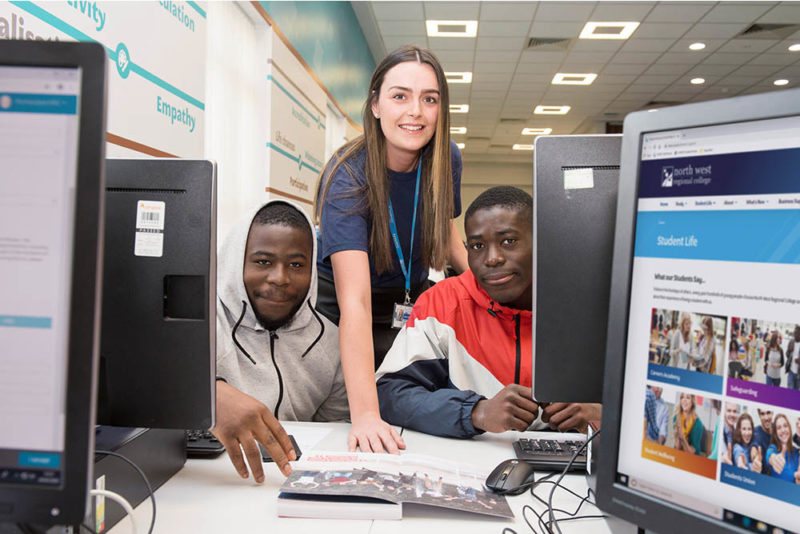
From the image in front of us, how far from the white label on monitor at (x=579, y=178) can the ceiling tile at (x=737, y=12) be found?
5.49m

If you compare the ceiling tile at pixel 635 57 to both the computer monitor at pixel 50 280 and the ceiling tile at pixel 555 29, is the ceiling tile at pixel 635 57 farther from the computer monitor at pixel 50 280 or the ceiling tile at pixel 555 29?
the computer monitor at pixel 50 280

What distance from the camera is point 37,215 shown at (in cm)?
50

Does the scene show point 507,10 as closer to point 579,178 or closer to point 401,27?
point 401,27

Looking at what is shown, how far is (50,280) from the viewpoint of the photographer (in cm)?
50

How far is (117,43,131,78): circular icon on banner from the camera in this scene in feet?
6.31

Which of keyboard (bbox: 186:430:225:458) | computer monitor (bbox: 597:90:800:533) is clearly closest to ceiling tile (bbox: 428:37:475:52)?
keyboard (bbox: 186:430:225:458)

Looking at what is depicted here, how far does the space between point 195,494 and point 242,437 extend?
111 mm

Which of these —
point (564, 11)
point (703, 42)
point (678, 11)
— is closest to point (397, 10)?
point (564, 11)

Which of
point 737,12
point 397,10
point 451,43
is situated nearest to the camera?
point 737,12

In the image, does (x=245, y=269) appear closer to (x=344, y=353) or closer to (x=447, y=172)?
(x=344, y=353)

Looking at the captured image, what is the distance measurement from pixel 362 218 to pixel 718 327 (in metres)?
1.07

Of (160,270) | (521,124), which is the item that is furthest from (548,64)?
(160,270)

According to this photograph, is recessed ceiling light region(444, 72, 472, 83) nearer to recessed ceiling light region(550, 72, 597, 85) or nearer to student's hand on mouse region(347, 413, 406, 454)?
recessed ceiling light region(550, 72, 597, 85)

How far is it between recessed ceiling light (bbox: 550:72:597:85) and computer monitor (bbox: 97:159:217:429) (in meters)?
7.17
